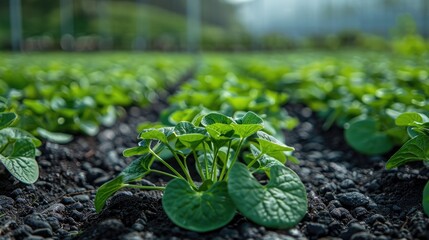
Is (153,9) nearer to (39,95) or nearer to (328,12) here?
(328,12)

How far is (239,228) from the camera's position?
69.5 inches

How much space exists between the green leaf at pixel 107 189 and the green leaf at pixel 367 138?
5.02ft

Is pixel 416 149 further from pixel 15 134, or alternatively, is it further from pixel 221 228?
pixel 15 134

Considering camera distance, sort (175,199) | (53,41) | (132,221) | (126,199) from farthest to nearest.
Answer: (53,41), (126,199), (132,221), (175,199)

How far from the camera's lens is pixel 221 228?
176 centimetres

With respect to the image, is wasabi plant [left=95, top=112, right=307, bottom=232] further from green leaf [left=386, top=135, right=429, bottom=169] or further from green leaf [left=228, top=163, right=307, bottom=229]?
green leaf [left=386, top=135, right=429, bottom=169]

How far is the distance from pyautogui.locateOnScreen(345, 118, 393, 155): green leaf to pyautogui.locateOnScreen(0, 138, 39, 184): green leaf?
172 cm

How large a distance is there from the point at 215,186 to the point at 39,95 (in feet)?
9.45

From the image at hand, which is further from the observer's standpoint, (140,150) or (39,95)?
(39,95)

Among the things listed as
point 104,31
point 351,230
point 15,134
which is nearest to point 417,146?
point 351,230

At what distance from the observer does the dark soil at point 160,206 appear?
1.78m

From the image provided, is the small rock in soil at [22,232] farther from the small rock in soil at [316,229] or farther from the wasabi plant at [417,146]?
the wasabi plant at [417,146]

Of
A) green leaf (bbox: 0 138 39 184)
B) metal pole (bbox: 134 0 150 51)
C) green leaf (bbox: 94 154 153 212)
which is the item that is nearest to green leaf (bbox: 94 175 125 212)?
green leaf (bbox: 94 154 153 212)

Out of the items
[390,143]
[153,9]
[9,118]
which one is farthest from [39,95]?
[153,9]
